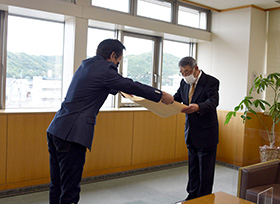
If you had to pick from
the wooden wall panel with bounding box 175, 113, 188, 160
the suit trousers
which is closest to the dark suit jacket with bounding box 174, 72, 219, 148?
the suit trousers

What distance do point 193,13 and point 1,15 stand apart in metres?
3.40

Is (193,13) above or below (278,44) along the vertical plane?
above

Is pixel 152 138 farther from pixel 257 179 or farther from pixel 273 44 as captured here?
pixel 273 44

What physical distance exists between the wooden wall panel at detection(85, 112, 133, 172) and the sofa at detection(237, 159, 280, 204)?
2005 mm

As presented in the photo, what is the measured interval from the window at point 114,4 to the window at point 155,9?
0.80ft

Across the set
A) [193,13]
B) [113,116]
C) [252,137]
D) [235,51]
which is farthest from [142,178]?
[193,13]

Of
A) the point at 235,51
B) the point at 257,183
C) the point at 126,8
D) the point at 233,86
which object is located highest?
the point at 126,8

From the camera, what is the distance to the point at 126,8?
4.86m

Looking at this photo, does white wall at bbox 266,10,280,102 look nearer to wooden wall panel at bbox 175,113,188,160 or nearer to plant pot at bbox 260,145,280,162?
wooden wall panel at bbox 175,113,188,160

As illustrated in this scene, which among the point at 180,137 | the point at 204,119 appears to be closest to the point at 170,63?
the point at 180,137

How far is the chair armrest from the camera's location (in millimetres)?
2947

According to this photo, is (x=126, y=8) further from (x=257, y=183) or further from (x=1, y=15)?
(x=257, y=183)

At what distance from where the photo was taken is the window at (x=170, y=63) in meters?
5.82

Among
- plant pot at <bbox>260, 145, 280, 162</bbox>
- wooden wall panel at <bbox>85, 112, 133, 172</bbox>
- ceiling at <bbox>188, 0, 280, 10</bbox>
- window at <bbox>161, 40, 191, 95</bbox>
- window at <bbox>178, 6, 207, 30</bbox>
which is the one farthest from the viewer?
window at <bbox>161, 40, 191, 95</bbox>
